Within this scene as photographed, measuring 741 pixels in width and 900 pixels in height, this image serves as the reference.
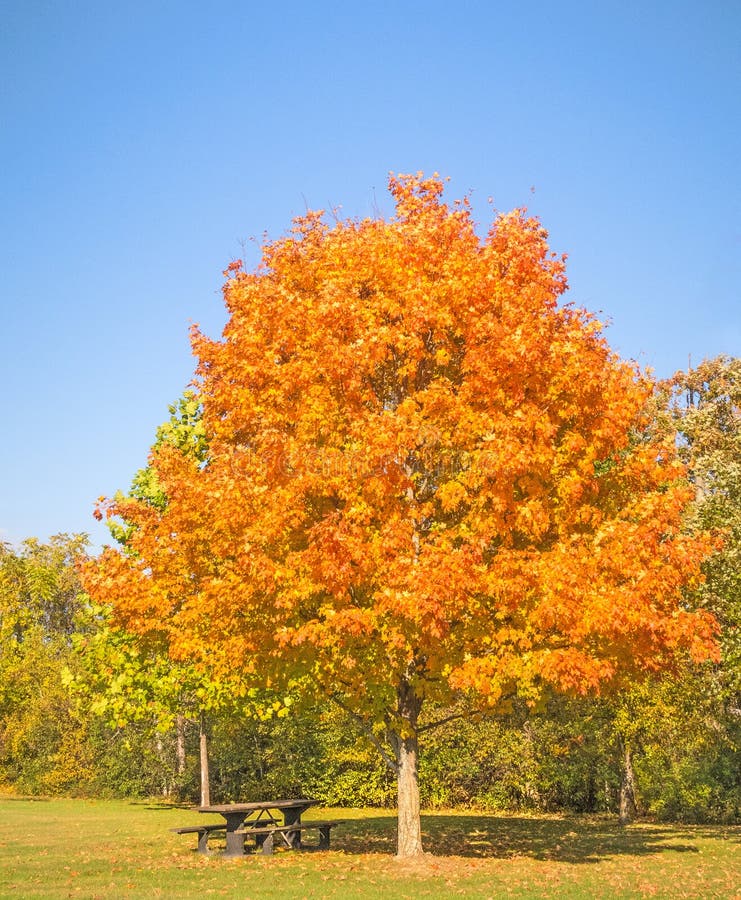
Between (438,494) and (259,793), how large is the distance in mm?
22423

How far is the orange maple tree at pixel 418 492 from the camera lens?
13938mm

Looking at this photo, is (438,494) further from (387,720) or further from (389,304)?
(387,720)

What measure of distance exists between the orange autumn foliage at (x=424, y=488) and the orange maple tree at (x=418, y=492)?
43 mm

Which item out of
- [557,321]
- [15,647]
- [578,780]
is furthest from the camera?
[15,647]

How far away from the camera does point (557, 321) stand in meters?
17.1

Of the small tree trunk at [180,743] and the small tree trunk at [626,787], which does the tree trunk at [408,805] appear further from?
the small tree trunk at [180,743]

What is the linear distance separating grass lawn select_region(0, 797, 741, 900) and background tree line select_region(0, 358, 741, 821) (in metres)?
2.65

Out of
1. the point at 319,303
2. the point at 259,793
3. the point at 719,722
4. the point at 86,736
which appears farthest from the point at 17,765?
the point at 319,303

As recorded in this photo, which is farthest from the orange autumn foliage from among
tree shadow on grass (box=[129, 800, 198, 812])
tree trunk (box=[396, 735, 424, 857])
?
tree shadow on grass (box=[129, 800, 198, 812])

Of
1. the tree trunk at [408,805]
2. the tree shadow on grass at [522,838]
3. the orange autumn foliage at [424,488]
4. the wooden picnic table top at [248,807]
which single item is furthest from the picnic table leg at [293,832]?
the orange autumn foliage at [424,488]

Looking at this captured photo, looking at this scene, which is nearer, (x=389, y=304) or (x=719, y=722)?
(x=389, y=304)

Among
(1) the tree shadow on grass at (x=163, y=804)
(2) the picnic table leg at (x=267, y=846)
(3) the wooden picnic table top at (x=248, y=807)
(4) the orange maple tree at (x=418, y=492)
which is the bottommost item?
(1) the tree shadow on grass at (x=163, y=804)

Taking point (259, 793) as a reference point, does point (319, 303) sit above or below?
above

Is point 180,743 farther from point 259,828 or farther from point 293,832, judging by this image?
point 259,828
